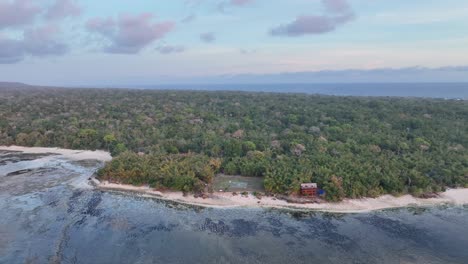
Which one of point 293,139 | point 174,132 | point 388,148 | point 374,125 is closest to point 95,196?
point 174,132

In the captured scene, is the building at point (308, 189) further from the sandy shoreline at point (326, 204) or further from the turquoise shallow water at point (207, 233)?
the turquoise shallow water at point (207, 233)

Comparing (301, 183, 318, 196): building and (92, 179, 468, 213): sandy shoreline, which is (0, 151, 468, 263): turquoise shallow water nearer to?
(92, 179, 468, 213): sandy shoreline

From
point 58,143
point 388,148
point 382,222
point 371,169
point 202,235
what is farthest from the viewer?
point 58,143

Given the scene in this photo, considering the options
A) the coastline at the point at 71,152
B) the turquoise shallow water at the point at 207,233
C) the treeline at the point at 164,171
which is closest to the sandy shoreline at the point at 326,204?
the turquoise shallow water at the point at 207,233

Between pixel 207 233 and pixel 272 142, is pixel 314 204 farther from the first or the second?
pixel 272 142

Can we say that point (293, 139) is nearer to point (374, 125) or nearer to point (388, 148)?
point (388, 148)

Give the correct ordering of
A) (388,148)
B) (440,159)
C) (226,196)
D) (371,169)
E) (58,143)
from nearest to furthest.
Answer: (226,196) < (371,169) < (440,159) < (388,148) < (58,143)
